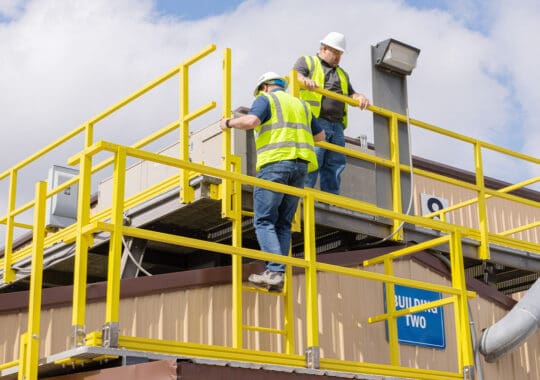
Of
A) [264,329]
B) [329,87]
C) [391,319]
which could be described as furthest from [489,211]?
[264,329]

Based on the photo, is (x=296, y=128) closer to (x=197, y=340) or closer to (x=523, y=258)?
(x=197, y=340)

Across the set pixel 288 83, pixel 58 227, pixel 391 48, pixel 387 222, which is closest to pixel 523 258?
pixel 387 222

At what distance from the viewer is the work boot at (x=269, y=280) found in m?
7.97

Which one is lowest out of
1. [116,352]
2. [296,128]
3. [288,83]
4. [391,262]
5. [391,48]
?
[116,352]

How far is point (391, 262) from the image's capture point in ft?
30.0

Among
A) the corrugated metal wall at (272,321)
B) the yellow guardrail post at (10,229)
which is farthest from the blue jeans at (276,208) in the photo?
the yellow guardrail post at (10,229)

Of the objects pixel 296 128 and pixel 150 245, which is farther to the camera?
pixel 150 245

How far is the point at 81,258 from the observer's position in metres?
6.54

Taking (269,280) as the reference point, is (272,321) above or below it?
below

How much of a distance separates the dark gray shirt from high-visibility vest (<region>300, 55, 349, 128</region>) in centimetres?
4

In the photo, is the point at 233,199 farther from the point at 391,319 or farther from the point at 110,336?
the point at 110,336

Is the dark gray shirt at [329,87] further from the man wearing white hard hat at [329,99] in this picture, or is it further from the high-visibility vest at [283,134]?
the high-visibility vest at [283,134]

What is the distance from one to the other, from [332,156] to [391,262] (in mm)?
1317

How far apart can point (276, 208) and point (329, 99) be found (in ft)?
7.35
